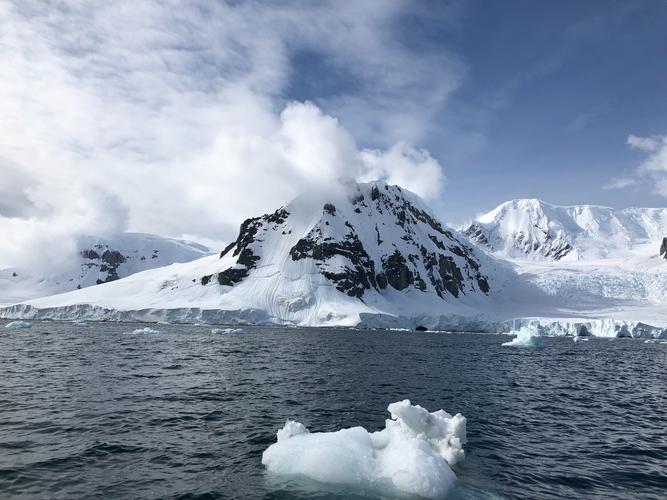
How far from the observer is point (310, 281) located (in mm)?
183500

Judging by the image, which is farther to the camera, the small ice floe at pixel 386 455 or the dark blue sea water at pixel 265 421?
the dark blue sea water at pixel 265 421

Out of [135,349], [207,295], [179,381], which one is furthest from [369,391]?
[207,295]

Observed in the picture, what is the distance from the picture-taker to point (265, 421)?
2308 cm

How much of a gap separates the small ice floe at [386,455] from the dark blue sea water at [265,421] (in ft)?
2.11

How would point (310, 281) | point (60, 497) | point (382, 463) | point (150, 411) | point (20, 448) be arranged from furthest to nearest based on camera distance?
point (310, 281)
point (150, 411)
point (20, 448)
point (382, 463)
point (60, 497)

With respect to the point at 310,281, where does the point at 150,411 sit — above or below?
below

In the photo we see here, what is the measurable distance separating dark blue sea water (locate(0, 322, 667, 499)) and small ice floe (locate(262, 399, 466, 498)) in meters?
0.64

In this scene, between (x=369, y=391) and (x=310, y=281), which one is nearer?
(x=369, y=391)

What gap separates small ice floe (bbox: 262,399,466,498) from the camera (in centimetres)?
1469

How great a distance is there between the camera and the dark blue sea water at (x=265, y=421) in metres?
15.4

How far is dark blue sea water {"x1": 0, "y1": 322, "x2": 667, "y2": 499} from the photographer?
1539 cm

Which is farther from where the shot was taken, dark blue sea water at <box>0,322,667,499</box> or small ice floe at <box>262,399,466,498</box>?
dark blue sea water at <box>0,322,667,499</box>

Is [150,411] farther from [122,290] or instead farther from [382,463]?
[122,290]

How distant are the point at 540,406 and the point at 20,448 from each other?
28.5 m
